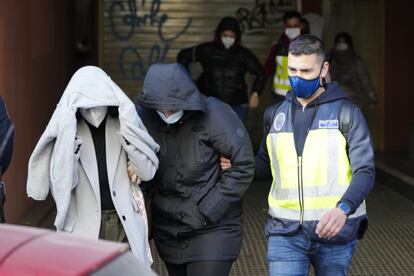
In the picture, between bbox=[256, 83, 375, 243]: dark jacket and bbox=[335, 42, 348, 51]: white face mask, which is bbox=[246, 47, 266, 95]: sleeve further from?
bbox=[256, 83, 375, 243]: dark jacket

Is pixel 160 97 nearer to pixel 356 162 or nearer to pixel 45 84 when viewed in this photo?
pixel 356 162

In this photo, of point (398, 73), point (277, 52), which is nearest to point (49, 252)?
point (277, 52)

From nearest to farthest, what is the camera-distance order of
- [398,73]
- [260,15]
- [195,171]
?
[195,171] < [398,73] < [260,15]

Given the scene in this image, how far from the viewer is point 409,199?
10.6 metres

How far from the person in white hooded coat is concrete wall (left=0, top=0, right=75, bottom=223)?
3511mm

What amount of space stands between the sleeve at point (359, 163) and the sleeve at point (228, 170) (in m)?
0.58

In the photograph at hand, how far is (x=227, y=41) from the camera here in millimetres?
11172

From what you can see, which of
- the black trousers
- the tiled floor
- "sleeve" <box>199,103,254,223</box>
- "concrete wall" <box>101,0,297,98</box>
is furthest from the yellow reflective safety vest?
"concrete wall" <box>101,0,297,98</box>

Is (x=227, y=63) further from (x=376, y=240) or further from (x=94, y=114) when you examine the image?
(x=94, y=114)

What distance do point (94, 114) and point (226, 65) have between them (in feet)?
21.6

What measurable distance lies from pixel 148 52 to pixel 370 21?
126 inches

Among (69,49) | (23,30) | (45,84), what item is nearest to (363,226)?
(23,30)

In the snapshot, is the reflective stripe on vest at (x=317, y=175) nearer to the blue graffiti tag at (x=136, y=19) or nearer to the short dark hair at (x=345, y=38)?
the short dark hair at (x=345, y=38)

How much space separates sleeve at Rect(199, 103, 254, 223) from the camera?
16.2ft
